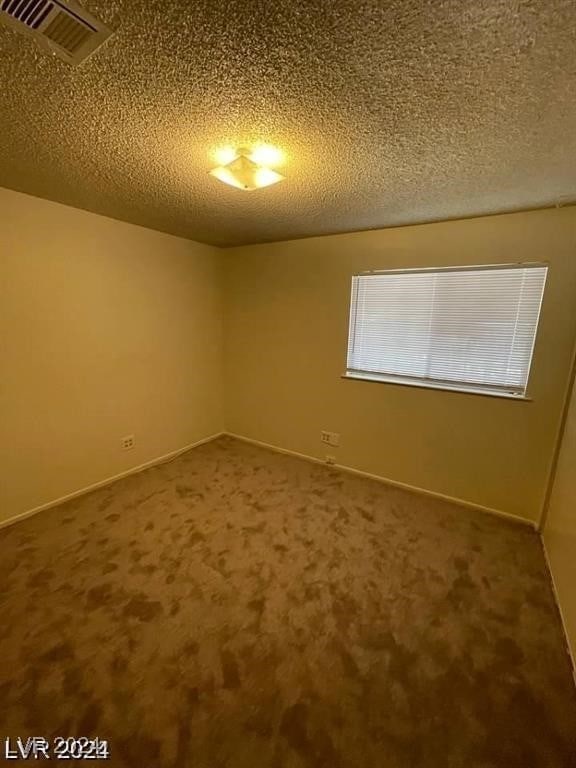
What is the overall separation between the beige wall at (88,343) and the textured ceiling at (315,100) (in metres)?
0.44

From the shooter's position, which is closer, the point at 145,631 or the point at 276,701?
the point at 276,701

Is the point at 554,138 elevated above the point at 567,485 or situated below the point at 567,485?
above

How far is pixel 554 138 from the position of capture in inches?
48.9

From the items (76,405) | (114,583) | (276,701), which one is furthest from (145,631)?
(76,405)

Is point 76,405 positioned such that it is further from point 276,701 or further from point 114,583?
point 276,701

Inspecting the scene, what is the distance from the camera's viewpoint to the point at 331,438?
120 inches

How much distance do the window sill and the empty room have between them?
26 millimetres

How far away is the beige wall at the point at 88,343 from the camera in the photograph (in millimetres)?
2072

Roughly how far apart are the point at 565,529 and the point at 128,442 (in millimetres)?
3252

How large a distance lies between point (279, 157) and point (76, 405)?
2.29 m

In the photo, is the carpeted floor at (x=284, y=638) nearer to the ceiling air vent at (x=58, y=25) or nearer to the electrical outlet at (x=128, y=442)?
the electrical outlet at (x=128, y=442)

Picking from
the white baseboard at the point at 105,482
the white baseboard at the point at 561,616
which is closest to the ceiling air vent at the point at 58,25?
the white baseboard at the point at 105,482

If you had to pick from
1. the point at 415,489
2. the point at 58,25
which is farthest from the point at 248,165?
the point at 415,489

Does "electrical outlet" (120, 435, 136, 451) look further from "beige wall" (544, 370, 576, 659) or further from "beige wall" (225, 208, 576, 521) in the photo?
"beige wall" (544, 370, 576, 659)
